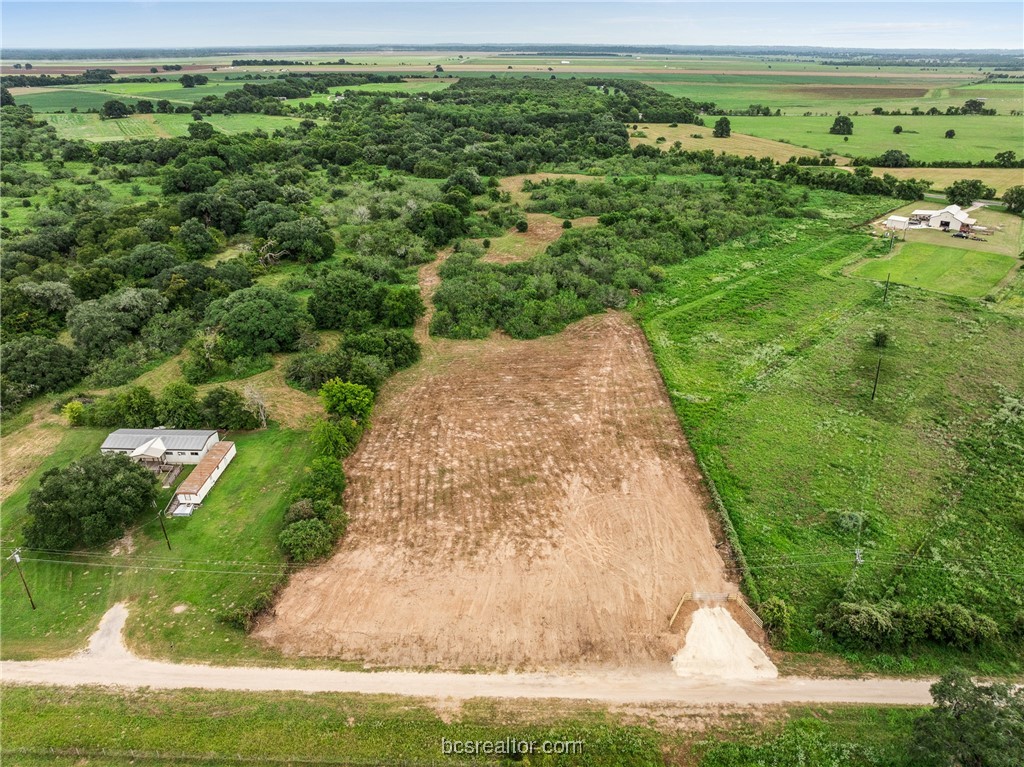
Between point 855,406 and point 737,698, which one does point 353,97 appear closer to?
point 855,406

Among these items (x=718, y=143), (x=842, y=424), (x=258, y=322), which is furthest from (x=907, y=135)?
(x=258, y=322)

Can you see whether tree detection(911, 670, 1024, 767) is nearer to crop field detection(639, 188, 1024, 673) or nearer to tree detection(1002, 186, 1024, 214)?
crop field detection(639, 188, 1024, 673)

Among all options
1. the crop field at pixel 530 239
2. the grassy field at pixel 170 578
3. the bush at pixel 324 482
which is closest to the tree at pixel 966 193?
the crop field at pixel 530 239

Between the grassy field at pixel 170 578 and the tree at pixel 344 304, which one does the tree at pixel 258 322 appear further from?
the grassy field at pixel 170 578

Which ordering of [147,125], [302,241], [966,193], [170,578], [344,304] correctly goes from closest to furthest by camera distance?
1. [170,578]
2. [344,304]
3. [302,241]
4. [966,193]
5. [147,125]

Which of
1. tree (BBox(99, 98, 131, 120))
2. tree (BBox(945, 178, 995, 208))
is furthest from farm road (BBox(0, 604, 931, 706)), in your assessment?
tree (BBox(99, 98, 131, 120))

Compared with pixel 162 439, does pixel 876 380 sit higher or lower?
higher

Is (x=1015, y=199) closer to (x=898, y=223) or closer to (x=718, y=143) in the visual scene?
(x=898, y=223)
